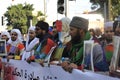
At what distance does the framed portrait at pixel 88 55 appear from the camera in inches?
217

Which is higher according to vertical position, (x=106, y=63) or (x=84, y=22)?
(x=84, y=22)

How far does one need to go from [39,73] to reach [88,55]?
1.33 meters

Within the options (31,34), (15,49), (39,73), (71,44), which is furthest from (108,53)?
(15,49)

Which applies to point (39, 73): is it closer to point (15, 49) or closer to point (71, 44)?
point (71, 44)

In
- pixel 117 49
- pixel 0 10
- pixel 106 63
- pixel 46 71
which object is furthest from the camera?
pixel 0 10

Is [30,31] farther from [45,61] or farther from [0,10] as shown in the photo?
[0,10]

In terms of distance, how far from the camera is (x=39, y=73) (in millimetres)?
6680

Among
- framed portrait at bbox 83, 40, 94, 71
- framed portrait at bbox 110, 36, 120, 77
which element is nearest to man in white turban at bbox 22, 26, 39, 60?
framed portrait at bbox 83, 40, 94, 71

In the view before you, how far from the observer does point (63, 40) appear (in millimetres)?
7395

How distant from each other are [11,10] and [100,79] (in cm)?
5636

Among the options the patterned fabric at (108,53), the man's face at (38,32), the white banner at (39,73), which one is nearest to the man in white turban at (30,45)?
the man's face at (38,32)

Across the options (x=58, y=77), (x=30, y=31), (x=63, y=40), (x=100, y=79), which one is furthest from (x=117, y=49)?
(x=30, y=31)

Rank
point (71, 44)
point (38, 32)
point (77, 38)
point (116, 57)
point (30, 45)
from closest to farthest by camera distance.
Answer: point (116, 57)
point (77, 38)
point (71, 44)
point (38, 32)
point (30, 45)

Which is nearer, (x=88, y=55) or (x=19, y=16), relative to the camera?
(x=88, y=55)
